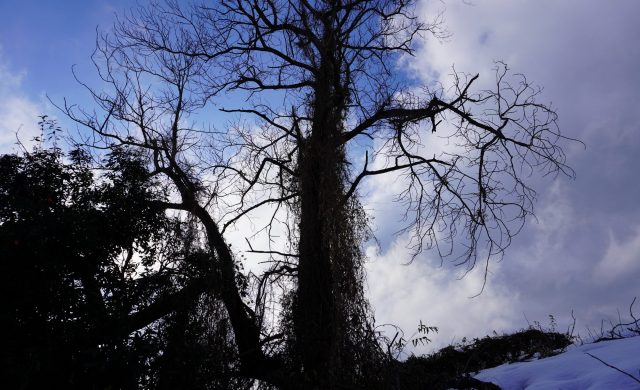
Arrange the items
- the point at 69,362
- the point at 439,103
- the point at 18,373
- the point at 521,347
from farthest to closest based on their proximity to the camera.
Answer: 1. the point at 521,347
2. the point at 439,103
3. the point at 69,362
4. the point at 18,373

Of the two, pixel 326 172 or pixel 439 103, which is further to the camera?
pixel 439 103

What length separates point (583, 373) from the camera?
445 cm

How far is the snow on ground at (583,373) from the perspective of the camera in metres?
3.83

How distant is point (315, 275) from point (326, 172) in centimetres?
150

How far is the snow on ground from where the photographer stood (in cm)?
383

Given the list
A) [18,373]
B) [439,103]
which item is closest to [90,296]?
[18,373]

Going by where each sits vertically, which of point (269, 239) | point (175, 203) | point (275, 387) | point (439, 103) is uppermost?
point (439, 103)

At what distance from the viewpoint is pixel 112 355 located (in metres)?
6.25

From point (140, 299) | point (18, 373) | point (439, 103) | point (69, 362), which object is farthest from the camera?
point (439, 103)

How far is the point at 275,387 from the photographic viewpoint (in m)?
7.02

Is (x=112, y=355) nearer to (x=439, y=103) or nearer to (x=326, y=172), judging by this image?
(x=326, y=172)

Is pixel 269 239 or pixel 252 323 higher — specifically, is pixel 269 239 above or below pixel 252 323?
above

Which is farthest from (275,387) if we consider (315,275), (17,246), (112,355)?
(17,246)

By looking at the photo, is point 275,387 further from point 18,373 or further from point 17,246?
point 17,246
